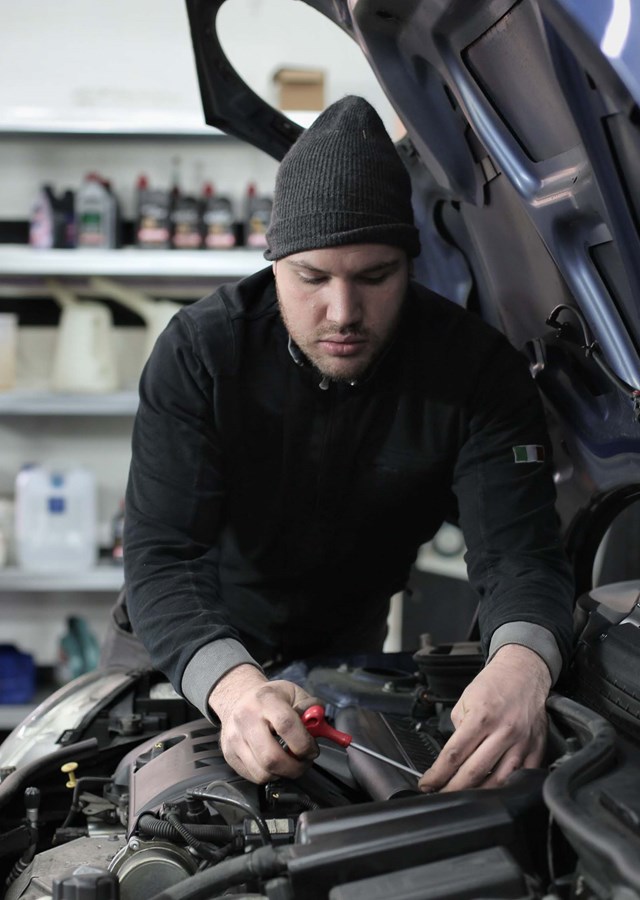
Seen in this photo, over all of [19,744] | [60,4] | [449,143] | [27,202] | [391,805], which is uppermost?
[60,4]

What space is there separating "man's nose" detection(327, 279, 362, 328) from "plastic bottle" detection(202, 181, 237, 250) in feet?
8.03

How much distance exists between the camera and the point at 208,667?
113 cm

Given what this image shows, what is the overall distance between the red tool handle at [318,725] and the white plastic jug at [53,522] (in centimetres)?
272

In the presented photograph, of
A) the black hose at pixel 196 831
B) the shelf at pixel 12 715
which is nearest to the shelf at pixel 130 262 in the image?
the shelf at pixel 12 715

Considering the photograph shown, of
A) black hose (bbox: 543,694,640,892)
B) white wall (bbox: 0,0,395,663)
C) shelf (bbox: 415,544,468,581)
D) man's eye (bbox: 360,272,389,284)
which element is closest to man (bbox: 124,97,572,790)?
man's eye (bbox: 360,272,389,284)

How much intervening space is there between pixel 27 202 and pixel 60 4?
0.70 metres

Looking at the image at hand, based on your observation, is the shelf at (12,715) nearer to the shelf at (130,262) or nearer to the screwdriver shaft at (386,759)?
the shelf at (130,262)

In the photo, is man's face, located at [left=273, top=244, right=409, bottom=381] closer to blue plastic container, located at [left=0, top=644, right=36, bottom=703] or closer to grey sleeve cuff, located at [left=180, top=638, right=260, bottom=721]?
grey sleeve cuff, located at [left=180, top=638, right=260, bottom=721]

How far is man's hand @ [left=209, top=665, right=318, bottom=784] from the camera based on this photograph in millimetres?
989

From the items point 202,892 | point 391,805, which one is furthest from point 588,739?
point 202,892

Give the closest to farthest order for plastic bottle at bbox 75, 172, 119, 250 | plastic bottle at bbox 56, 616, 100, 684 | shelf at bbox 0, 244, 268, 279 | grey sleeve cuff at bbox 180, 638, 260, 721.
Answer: grey sleeve cuff at bbox 180, 638, 260, 721, shelf at bbox 0, 244, 268, 279, plastic bottle at bbox 75, 172, 119, 250, plastic bottle at bbox 56, 616, 100, 684

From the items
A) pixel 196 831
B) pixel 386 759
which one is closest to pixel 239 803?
pixel 196 831

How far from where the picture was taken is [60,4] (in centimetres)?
379

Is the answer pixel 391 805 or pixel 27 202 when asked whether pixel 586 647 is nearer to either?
pixel 391 805
